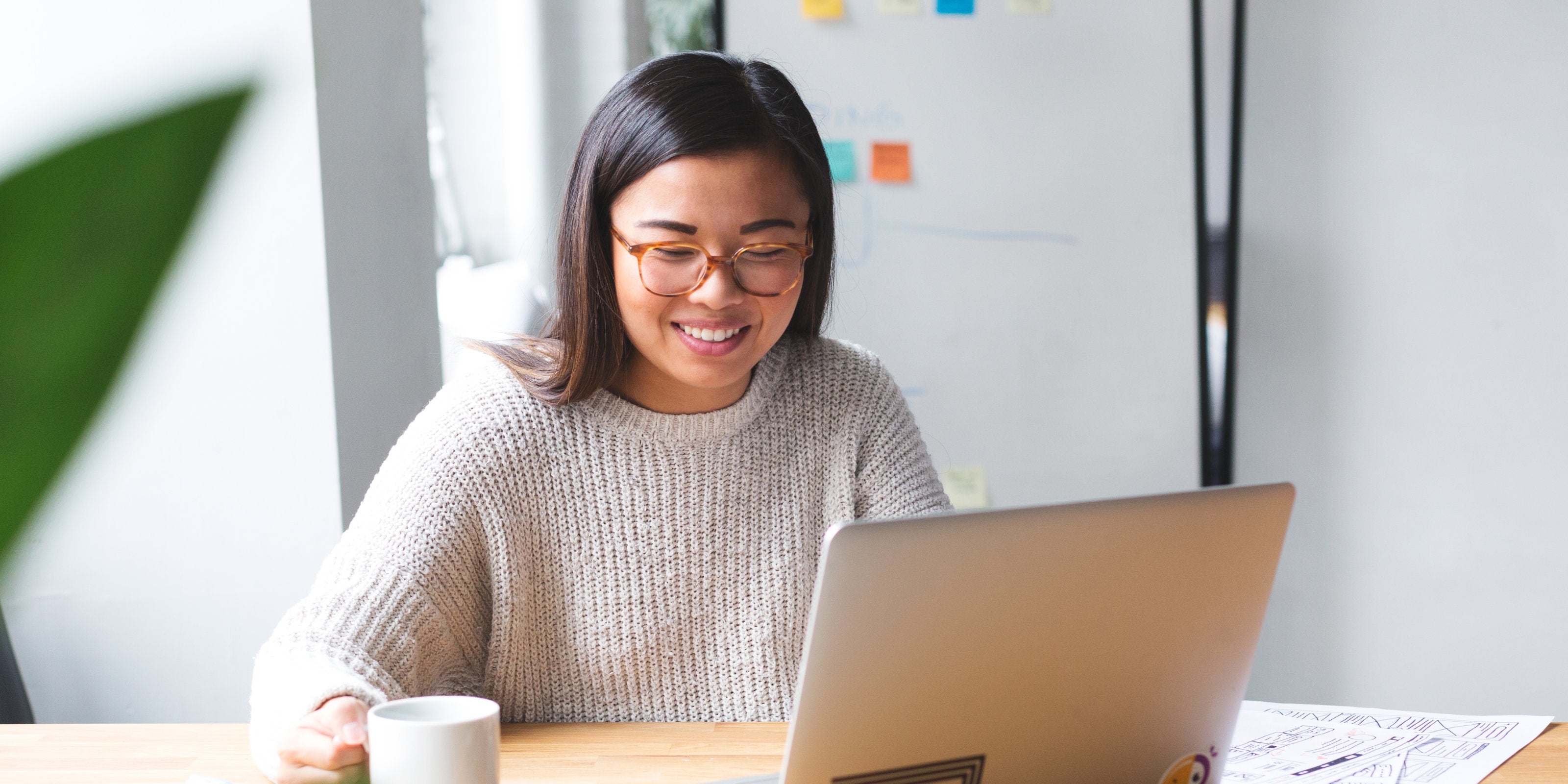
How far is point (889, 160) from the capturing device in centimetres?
211

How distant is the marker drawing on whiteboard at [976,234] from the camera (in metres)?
2.13

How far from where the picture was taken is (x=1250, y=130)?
2234 mm

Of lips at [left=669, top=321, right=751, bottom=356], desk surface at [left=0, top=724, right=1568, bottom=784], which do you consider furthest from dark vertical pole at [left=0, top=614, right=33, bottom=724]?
lips at [left=669, top=321, right=751, bottom=356]

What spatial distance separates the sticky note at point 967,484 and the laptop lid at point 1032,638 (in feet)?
4.73

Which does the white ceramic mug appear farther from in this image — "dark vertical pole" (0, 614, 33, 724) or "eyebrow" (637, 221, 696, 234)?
"dark vertical pole" (0, 614, 33, 724)

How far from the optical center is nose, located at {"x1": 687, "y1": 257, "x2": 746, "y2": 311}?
1154 millimetres

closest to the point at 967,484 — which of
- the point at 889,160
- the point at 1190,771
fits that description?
the point at 889,160

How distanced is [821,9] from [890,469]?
3.38ft

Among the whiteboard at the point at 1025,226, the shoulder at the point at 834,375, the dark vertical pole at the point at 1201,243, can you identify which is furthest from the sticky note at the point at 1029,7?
the shoulder at the point at 834,375

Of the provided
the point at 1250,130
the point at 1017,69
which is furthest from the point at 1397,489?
the point at 1017,69

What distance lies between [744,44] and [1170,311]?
0.90 metres

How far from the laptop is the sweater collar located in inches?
25.9

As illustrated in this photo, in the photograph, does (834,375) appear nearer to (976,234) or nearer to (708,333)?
(708,333)

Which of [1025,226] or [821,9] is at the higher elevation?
[821,9]
